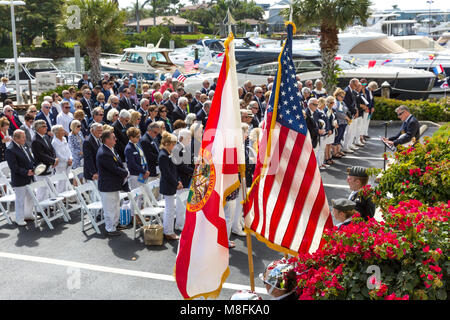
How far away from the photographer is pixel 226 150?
5.09 meters

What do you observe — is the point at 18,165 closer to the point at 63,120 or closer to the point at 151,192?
the point at 151,192

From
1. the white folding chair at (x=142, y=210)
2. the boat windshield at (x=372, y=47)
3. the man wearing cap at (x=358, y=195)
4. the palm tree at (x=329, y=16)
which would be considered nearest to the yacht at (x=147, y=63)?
the boat windshield at (x=372, y=47)

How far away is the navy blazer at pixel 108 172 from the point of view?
28.3 feet

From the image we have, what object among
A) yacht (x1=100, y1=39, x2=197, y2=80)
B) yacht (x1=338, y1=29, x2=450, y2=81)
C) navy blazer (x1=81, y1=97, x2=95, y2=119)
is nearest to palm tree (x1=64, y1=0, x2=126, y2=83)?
yacht (x1=100, y1=39, x2=197, y2=80)

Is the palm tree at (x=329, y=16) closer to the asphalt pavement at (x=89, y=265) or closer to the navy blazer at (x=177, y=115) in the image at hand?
the navy blazer at (x=177, y=115)

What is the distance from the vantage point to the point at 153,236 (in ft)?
27.4

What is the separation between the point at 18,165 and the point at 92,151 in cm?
138

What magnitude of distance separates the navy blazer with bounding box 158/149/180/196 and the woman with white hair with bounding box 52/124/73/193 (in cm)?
301

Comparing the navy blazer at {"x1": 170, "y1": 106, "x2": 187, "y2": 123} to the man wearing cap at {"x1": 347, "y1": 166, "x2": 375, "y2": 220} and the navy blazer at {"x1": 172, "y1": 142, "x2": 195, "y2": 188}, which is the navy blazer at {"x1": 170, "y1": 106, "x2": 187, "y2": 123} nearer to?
the navy blazer at {"x1": 172, "y1": 142, "x2": 195, "y2": 188}

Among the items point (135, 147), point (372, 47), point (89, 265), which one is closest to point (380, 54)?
point (372, 47)

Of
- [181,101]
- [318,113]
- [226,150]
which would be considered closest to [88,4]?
[181,101]

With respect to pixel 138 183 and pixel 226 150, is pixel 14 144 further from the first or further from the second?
pixel 226 150

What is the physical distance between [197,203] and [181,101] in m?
8.72

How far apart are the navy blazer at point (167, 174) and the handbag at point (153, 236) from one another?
0.62m
